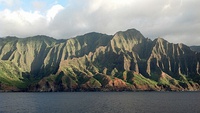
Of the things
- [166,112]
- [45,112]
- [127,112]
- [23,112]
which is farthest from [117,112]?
[23,112]

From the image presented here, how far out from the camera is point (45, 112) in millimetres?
161875

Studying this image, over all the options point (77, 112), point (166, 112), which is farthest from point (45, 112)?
point (166, 112)

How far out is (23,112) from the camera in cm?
16050

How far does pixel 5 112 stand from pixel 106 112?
59.1m

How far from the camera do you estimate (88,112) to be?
15875 cm

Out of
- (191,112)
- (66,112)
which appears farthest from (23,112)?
(191,112)

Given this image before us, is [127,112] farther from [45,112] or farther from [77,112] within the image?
[45,112]

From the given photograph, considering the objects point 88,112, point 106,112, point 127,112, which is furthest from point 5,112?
point 127,112

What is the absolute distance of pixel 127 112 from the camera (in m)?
159

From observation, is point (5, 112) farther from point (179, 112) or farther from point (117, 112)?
point (179, 112)

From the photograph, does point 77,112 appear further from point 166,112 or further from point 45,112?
point 166,112

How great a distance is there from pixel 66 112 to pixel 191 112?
7270cm

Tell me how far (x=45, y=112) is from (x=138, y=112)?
5440 cm

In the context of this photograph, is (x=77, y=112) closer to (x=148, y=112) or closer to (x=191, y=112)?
(x=148, y=112)
